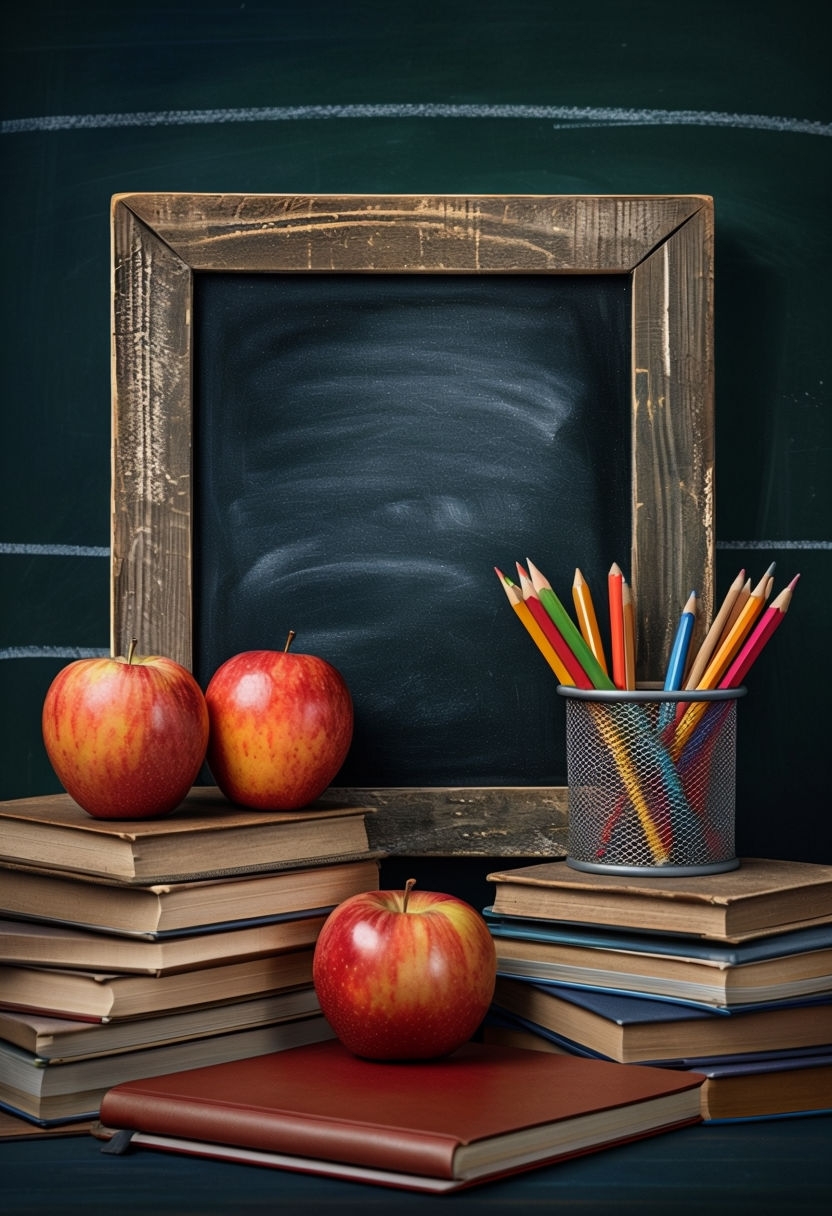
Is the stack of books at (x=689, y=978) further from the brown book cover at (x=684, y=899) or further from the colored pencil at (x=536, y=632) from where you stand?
the colored pencil at (x=536, y=632)

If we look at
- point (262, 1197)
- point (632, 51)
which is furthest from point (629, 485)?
point (262, 1197)

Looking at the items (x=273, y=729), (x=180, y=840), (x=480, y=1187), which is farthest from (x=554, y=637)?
Result: (x=480, y=1187)

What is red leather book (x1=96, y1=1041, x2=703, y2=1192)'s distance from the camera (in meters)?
0.78

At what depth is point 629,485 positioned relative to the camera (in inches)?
47.9

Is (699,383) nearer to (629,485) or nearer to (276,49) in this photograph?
(629,485)

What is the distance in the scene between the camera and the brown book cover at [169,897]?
3.11ft

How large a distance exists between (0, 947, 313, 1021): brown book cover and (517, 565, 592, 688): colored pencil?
1.02 feet

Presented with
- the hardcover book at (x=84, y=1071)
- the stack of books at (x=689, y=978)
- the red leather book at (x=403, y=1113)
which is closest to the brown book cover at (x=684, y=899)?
the stack of books at (x=689, y=978)

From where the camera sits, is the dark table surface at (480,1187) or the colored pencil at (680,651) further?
the colored pencil at (680,651)

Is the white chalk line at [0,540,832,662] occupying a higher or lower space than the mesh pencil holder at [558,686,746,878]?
higher

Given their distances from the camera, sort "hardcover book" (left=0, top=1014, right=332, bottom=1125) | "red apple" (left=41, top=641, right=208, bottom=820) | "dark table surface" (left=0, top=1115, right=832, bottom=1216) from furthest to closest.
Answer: "red apple" (left=41, top=641, right=208, bottom=820) → "hardcover book" (left=0, top=1014, right=332, bottom=1125) → "dark table surface" (left=0, top=1115, right=832, bottom=1216)

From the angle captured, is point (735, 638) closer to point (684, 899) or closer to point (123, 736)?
point (684, 899)

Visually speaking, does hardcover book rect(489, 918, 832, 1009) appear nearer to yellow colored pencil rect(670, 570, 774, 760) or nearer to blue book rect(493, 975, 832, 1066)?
blue book rect(493, 975, 832, 1066)

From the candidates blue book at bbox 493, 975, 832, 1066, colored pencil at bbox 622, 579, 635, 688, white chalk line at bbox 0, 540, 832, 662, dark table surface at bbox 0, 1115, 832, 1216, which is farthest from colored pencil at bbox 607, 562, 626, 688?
white chalk line at bbox 0, 540, 832, 662
